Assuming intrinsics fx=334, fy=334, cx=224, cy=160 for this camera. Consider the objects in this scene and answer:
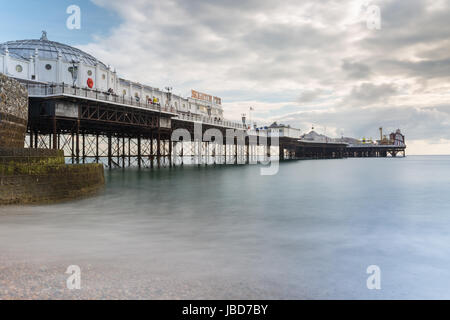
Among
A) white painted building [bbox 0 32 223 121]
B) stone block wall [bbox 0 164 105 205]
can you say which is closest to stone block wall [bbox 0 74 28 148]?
stone block wall [bbox 0 164 105 205]

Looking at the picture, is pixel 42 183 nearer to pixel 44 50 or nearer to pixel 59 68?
pixel 59 68

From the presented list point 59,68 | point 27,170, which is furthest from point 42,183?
point 59,68

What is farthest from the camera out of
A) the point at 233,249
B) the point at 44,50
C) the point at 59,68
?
the point at 44,50

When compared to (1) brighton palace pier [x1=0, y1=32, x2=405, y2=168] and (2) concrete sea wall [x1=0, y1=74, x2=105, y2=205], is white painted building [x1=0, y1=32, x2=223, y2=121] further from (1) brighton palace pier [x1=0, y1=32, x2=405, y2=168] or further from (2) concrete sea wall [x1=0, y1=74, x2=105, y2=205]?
(2) concrete sea wall [x1=0, y1=74, x2=105, y2=205]

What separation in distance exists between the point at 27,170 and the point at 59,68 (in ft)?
132

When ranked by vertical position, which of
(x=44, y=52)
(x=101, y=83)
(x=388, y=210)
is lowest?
(x=388, y=210)

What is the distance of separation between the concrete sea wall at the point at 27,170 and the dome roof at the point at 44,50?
35114mm

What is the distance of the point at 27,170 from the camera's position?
16.1 meters

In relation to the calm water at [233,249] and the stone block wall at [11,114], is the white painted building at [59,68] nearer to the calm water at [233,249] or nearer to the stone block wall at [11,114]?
the stone block wall at [11,114]
